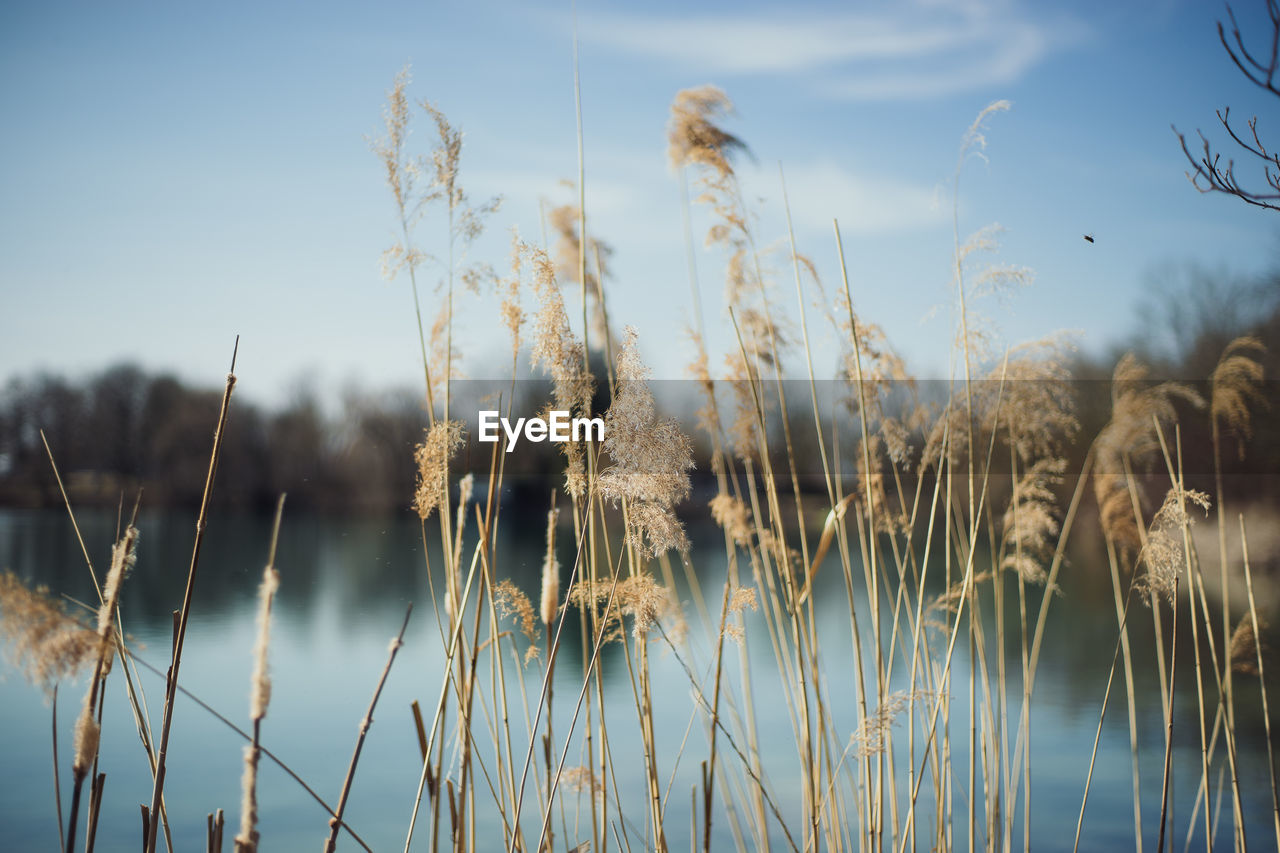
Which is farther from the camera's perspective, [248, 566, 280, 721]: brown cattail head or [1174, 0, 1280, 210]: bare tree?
[1174, 0, 1280, 210]: bare tree

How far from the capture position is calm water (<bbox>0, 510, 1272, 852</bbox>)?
14.5 ft

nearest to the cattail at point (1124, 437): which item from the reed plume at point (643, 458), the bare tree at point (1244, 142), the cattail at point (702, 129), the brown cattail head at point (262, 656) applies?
the bare tree at point (1244, 142)

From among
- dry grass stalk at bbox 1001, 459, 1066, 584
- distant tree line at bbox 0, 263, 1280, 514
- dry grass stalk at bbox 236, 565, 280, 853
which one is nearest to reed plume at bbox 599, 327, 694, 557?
dry grass stalk at bbox 236, 565, 280, 853

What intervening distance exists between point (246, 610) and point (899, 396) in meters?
5.80

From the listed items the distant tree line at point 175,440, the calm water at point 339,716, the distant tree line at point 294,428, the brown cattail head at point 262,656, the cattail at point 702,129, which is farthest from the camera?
the calm water at point 339,716

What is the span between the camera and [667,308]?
2.02 metres

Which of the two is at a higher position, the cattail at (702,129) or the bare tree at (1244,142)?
the cattail at (702,129)

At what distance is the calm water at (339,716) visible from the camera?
173 inches

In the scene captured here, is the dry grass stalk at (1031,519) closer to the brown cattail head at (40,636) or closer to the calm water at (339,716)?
the calm water at (339,716)

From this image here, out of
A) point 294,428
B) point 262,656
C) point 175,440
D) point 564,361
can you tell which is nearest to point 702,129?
point 564,361

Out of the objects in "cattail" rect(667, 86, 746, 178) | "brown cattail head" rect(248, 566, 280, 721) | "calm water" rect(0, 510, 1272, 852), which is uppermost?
"cattail" rect(667, 86, 746, 178)

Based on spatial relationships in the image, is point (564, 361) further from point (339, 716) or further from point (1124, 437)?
point (339, 716)

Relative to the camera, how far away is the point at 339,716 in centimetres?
536

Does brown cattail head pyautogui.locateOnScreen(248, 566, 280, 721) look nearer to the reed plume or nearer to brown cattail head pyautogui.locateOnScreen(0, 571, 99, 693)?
brown cattail head pyautogui.locateOnScreen(0, 571, 99, 693)
